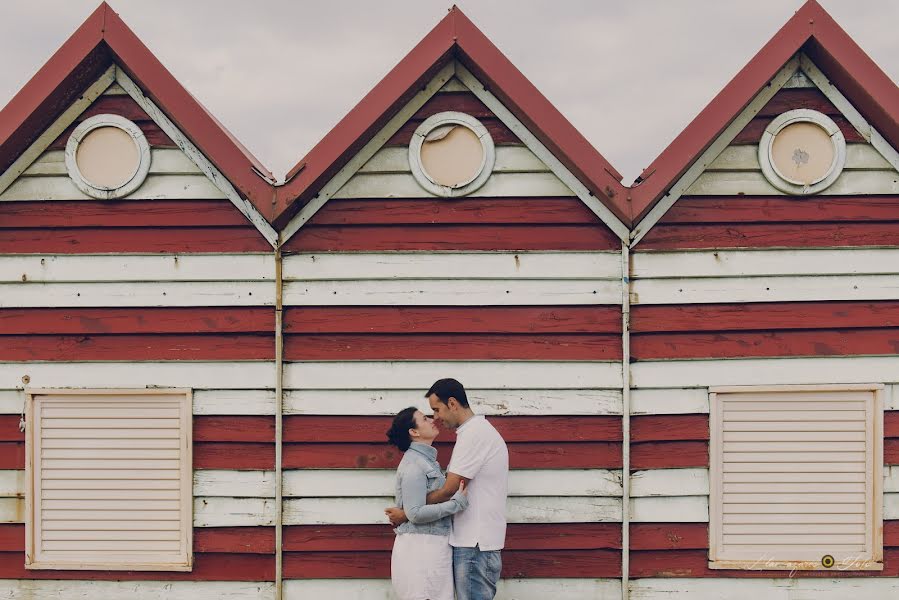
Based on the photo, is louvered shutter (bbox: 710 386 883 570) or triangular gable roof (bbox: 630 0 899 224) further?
louvered shutter (bbox: 710 386 883 570)

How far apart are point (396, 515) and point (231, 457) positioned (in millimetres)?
1344

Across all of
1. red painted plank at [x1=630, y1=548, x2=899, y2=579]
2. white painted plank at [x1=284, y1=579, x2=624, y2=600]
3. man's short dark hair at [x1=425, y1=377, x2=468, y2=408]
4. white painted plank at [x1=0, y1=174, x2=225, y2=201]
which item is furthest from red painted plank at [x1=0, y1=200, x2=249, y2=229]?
red painted plank at [x1=630, y1=548, x2=899, y2=579]

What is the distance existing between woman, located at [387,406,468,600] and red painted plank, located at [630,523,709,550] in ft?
4.75

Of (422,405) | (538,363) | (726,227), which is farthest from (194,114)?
(726,227)

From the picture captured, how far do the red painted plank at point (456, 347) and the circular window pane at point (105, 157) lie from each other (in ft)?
5.18

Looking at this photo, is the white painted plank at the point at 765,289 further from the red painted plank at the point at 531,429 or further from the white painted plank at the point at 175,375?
the white painted plank at the point at 175,375

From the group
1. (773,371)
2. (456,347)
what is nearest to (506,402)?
(456,347)

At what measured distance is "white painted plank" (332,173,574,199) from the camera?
17.8 ft

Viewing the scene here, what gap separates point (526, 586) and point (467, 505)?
1.08 meters

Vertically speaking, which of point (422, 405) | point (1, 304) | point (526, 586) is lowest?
point (526, 586)

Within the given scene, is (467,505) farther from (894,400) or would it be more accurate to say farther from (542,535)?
(894,400)

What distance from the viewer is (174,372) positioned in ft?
17.8

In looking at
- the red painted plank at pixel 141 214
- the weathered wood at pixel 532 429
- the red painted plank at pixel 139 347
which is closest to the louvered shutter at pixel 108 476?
the red painted plank at pixel 139 347

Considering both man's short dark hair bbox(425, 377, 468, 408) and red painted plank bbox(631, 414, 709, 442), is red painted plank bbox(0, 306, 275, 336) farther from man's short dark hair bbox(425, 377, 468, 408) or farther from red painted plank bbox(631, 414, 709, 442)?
red painted plank bbox(631, 414, 709, 442)
